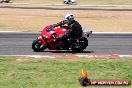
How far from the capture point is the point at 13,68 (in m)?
14.6

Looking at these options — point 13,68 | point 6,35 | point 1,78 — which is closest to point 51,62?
point 13,68

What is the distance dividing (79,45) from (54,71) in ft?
21.5

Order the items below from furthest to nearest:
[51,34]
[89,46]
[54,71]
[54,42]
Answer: [89,46] < [54,42] < [51,34] < [54,71]

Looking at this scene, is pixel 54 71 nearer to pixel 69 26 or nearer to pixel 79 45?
pixel 69 26

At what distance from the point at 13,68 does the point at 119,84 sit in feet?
16.1

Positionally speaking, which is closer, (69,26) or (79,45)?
(69,26)

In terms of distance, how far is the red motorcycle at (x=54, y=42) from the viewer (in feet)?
65.6

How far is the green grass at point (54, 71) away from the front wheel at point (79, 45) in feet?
9.22

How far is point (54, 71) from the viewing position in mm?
13992

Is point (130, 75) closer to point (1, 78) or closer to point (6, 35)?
point (1, 78)

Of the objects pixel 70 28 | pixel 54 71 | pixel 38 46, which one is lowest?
pixel 38 46

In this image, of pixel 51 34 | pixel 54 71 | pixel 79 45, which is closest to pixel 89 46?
pixel 79 45

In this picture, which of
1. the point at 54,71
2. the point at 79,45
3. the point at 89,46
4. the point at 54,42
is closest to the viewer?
the point at 54,71

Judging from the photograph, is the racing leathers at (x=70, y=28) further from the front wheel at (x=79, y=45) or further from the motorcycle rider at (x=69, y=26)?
the front wheel at (x=79, y=45)
